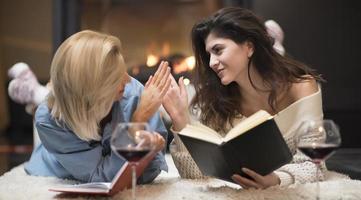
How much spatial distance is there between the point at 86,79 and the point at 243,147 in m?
0.43

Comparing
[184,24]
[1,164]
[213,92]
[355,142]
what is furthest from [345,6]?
[1,164]

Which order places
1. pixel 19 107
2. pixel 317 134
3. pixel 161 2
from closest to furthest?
1. pixel 317 134
2. pixel 161 2
3. pixel 19 107

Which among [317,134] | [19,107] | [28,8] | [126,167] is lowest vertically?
[19,107]

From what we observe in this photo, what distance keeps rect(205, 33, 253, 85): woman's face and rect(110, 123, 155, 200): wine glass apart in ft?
1.72

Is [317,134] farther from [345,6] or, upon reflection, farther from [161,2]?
[161,2]

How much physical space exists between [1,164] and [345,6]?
2465mm

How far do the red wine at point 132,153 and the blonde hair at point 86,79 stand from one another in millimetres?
314

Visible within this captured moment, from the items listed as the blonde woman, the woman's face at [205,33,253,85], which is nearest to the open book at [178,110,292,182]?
the blonde woman

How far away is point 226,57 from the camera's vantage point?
148 cm

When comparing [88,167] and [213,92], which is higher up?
[213,92]

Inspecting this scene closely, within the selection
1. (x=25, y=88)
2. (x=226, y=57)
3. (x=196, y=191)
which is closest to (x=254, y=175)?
(x=196, y=191)

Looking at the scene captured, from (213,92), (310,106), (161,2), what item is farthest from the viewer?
(161,2)

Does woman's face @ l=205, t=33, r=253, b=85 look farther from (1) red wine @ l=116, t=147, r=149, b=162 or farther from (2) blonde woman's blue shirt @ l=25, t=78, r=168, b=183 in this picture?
(1) red wine @ l=116, t=147, r=149, b=162

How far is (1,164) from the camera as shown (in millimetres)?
2842
